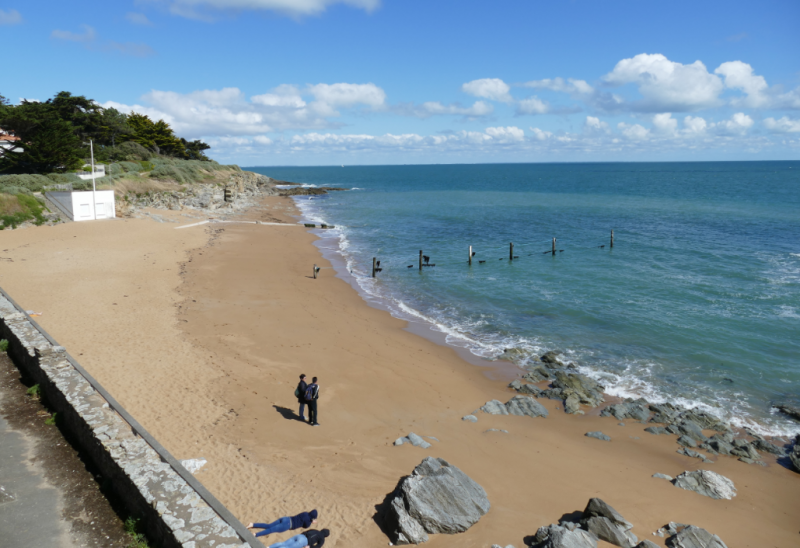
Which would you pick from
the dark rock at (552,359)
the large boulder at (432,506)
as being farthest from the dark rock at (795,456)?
the large boulder at (432,506)

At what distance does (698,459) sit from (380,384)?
28.8 feet

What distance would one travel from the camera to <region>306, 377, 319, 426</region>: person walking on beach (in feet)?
40.1

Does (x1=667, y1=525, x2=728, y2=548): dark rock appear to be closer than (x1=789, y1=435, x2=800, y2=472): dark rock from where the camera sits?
Yes

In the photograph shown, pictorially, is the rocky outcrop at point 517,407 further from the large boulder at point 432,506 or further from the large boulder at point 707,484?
the large boulder at point 432,506

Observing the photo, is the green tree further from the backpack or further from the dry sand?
the backpack

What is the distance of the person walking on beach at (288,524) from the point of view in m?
8.19

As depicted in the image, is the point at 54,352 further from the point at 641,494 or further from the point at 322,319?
the point at 641,494

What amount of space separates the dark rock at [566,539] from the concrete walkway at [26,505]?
7166 millimetres

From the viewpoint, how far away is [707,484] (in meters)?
11.1

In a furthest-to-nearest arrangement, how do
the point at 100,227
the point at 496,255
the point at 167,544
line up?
1. the point at 496,255
2. the point at 100,227
3. the point at 167,544

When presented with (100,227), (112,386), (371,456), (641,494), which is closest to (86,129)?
(100,227)

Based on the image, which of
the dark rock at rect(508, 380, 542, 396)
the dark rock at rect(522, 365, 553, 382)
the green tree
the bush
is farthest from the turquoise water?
the green tree

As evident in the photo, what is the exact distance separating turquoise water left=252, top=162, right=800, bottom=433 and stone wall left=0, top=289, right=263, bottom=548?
1321 centimetres

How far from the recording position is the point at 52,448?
920 centimetres
